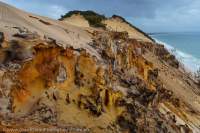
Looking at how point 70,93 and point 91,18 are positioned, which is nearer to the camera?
point 70,93

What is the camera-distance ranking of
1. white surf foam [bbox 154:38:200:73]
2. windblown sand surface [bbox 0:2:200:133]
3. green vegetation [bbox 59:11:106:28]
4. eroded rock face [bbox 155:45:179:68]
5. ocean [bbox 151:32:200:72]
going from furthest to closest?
ocean [bbox 151:32:200:72], white surf foam [bbox 154:38:200:73], green vegetation [bbox 59:11:106:28], eroded rock face [bbox 155:45:179:68], windblown sand surface [bbox 0:2:200:133]

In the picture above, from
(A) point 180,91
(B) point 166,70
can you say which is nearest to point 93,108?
(A) point 180,91

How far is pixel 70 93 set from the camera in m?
14.4

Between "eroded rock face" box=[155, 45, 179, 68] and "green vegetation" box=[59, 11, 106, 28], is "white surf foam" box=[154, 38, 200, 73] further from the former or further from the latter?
"eroded rock face" box=[155, 45, 179, 68]

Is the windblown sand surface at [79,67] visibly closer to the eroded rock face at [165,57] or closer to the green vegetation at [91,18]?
the eroded rock face at [165,57]

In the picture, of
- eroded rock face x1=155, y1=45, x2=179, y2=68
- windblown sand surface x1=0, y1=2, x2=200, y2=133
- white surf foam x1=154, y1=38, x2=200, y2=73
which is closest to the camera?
windblown sand surface x1=0, y1=2, x2=200, y2=133

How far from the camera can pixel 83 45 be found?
742 inches

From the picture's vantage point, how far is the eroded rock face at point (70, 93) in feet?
43.3

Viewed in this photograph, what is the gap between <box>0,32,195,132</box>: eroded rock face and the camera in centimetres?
1320

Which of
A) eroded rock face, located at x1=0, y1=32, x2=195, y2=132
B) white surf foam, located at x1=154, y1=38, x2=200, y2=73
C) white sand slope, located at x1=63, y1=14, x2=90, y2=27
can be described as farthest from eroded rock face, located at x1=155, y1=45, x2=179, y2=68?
eroded rock face, located at x1=0, y1=32, x2=195, y2=132

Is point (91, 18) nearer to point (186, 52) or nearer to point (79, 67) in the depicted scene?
point (79, 67)

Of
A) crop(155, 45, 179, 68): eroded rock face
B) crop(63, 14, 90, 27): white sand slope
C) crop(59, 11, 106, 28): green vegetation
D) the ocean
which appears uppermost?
crop(59, 11, 106, 28): green vegetation

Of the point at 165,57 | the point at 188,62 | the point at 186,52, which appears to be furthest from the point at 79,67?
the point at 186,52

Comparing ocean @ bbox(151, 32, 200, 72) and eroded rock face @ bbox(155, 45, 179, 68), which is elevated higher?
eroded rock face @ bbox(155, 45, 179, 68)
